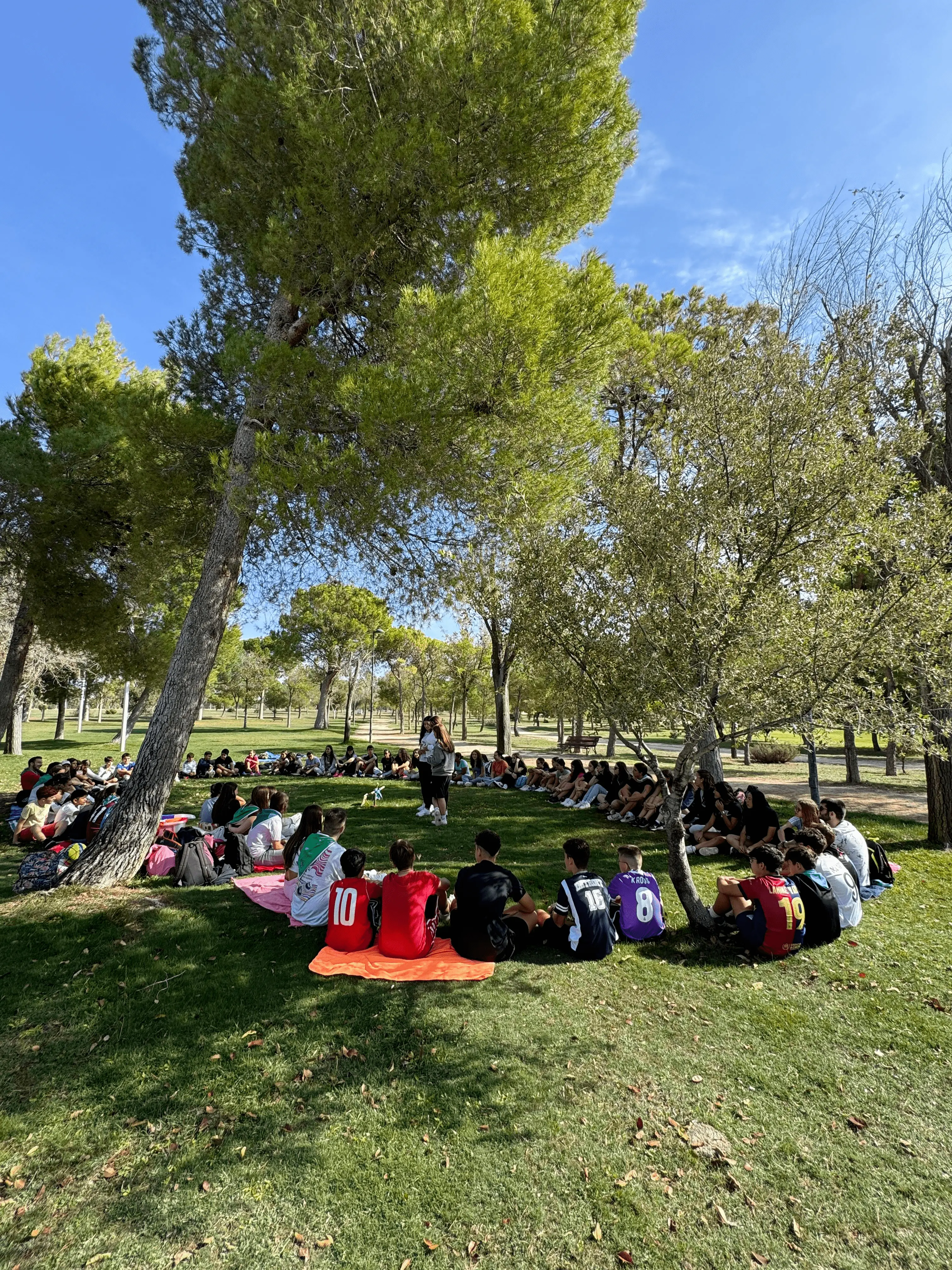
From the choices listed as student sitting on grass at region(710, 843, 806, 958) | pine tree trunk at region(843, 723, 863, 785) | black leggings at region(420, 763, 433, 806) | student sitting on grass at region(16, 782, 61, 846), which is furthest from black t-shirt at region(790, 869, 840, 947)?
pine tree trunk at region(843, 723, 863, 785)

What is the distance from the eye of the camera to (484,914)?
5.62 metres

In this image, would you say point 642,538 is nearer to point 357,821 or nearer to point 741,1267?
point 741,1267

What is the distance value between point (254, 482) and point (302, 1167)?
259 inches

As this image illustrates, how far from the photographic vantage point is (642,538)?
6.77m

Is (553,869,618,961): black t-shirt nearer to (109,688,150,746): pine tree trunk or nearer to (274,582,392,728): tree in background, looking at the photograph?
(109,688,150,746): pine tree trunk

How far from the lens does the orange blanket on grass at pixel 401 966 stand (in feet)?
17.4

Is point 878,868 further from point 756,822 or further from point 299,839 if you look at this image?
point 299,839

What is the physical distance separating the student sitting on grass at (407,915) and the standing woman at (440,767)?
522 centimetres

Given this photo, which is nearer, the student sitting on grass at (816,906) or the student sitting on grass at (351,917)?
the student sitting on grass at (351,917)

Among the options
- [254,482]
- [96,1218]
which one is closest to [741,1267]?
[96,1218]

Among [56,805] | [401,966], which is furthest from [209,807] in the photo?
[401,966]

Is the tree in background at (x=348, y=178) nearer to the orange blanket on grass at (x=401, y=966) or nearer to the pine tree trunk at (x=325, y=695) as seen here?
the orange blanket on grass at (x=401, y=966)

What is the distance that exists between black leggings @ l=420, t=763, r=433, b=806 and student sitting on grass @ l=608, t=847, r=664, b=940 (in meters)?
5.52

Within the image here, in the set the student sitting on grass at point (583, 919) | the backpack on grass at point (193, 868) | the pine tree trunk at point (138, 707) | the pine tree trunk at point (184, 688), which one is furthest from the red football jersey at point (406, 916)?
the pine tree trunk at point (138, 707)
